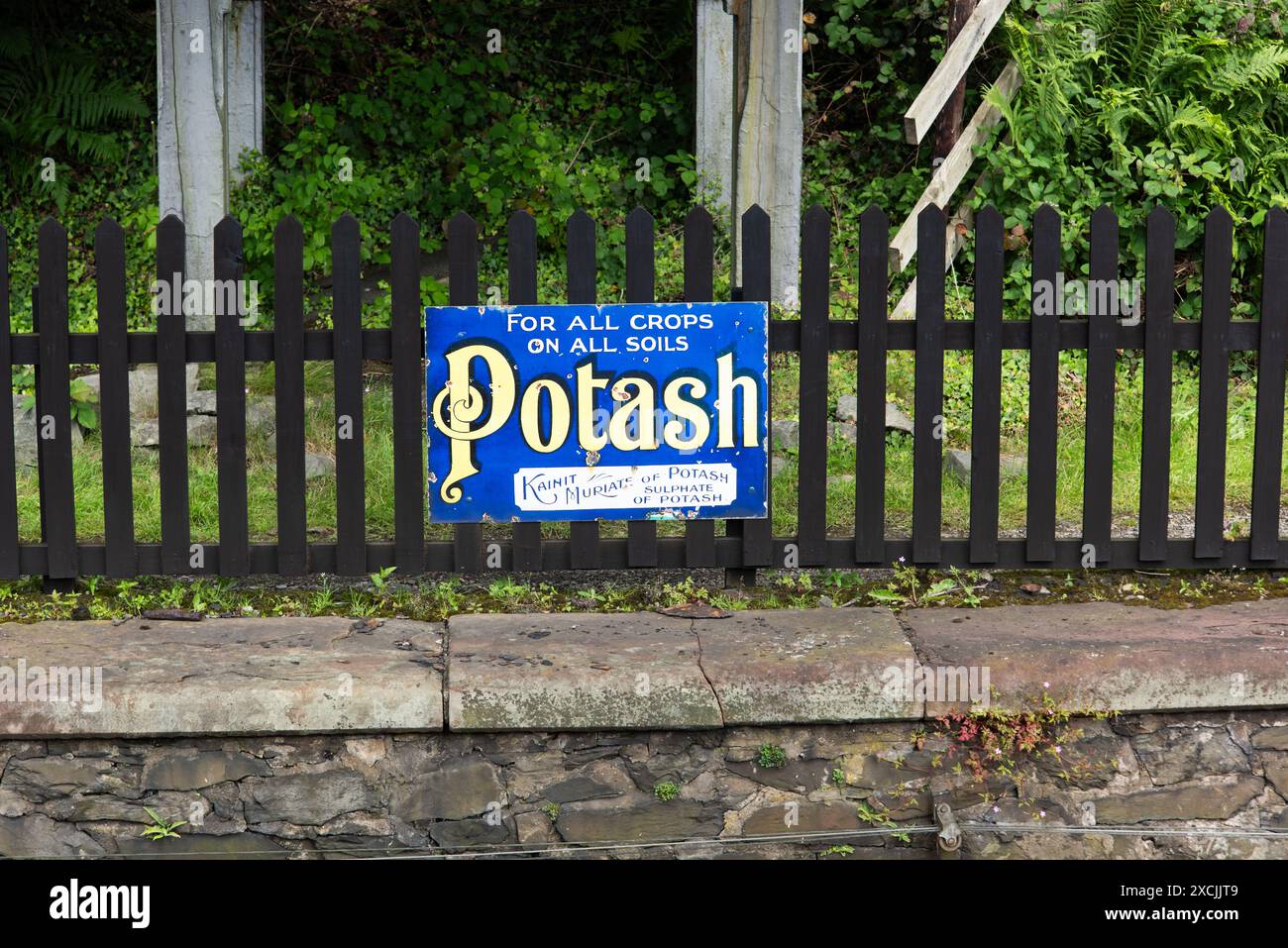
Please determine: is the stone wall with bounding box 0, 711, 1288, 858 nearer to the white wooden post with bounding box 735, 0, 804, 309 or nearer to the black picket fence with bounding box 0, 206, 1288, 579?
the black picket fence with bounding box 0, 206, 1288, 579

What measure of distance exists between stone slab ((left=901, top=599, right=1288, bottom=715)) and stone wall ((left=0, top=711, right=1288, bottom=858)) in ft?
0.29

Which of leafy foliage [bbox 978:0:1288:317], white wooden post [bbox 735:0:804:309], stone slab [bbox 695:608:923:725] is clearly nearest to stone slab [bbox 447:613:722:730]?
stone slab [bbox 695:608:923:725]

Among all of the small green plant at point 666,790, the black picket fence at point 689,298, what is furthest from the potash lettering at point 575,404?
the small green plant at point 666,790

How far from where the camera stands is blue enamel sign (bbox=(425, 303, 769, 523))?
437 cm

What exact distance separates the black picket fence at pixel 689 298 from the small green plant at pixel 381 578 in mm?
23

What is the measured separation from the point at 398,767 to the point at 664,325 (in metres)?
1.61

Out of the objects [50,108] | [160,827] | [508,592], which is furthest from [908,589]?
[50,108]

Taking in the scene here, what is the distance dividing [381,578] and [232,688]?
0.90 meters

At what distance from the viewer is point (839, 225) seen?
9547 millimetres

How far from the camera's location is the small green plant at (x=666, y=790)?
3867 millimetres

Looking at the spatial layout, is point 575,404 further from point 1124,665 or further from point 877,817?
point 1124,665

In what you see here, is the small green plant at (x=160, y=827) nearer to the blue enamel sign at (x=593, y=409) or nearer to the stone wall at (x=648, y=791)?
the stone wall at (x=648, y=791)

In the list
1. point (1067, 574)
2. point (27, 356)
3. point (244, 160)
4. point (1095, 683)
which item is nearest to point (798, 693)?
point (1095, 683)

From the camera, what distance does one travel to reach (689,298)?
4.41 meters
